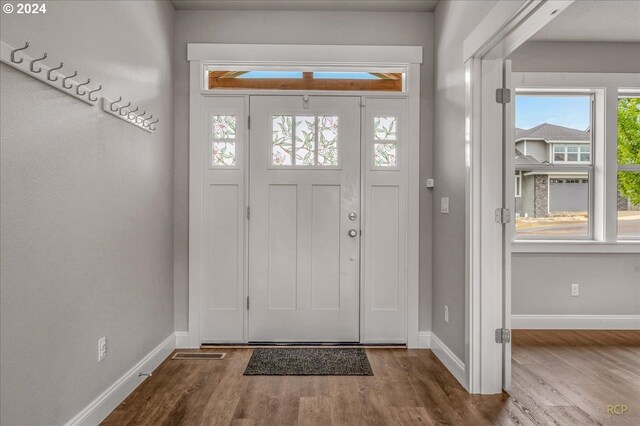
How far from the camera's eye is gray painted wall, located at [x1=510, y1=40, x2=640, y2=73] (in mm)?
3936

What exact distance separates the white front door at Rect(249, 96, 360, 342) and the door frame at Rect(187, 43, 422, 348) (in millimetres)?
148

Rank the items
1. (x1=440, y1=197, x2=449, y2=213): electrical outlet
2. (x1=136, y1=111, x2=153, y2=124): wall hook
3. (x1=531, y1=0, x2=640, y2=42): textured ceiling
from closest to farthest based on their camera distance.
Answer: (x1=136, y1=111, x2=153, y2=124): wall hook → (x1=440, y1=197, x2=449, y2=213): electrical outlet → (x1=531, y1=0, x2=640, y2=42): textured ceiling

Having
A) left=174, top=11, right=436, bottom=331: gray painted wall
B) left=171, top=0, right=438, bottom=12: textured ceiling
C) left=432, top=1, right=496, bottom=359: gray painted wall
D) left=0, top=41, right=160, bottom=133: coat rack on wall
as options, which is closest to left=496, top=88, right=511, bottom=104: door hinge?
left=432, top=1, right=496, bottom=359: gray painted wall

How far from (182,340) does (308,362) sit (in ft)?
3.60

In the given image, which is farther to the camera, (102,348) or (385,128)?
(385,128)

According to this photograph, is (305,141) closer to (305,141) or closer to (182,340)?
(305,141)

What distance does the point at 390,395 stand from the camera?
2.52 meters

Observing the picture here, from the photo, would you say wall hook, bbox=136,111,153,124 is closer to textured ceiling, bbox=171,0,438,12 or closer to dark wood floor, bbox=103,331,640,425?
textured ceiling, bbox=171,0,438,12

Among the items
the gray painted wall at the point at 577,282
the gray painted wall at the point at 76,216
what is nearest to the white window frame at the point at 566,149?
the gray painted wall at the point at 577,282

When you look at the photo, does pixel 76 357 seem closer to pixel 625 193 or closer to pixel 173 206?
pixel 173 206

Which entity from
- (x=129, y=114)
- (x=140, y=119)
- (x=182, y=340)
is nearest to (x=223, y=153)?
(x=140, y=119)

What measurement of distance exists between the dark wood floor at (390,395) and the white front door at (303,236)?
1.49 ft

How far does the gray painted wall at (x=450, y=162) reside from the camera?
2758 mm

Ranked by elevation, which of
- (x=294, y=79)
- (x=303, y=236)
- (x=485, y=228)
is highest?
(x=294, y=79)
